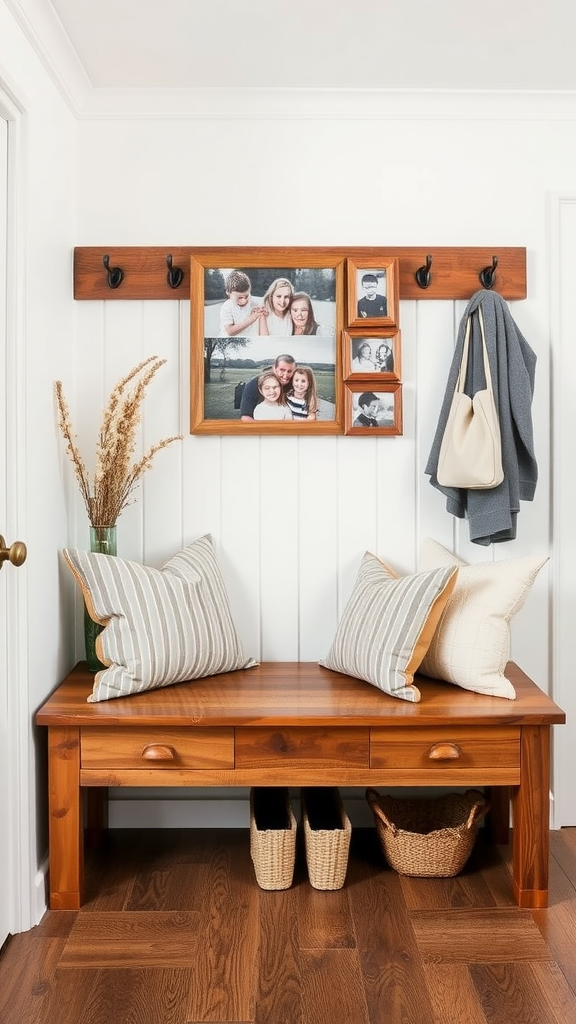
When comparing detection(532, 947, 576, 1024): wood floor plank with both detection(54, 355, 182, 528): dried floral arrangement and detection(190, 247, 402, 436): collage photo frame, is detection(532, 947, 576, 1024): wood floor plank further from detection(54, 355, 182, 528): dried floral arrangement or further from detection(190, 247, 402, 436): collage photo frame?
detection(54, 355, 182, 528): dried floral arrangement

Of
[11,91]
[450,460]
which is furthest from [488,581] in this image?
[11,91]

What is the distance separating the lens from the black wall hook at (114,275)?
2.59 m

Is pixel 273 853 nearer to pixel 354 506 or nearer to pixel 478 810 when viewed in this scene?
pixel 478 810

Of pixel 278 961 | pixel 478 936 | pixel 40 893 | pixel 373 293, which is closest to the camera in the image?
pixel 278 961

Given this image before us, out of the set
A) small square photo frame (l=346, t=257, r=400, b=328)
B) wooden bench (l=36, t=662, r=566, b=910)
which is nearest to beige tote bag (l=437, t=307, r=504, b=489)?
small square photo frame (l=346, t=257, r=400, b=328)

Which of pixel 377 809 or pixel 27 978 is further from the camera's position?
pixel 377 809

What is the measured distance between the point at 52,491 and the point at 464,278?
1398 millimetres

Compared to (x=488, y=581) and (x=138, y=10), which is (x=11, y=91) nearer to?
(x=138, y=10)

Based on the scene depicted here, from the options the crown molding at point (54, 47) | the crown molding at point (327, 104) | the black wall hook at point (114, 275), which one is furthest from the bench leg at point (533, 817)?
the crown molding at point (54, 47)

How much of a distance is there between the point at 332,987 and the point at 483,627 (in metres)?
0.96

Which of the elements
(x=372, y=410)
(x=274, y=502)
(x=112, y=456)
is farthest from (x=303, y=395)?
(x=112, y=456)

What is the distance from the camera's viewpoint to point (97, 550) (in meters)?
2.50

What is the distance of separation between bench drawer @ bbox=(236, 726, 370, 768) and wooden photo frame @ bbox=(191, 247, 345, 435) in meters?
0.92

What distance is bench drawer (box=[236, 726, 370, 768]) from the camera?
7.22ft
